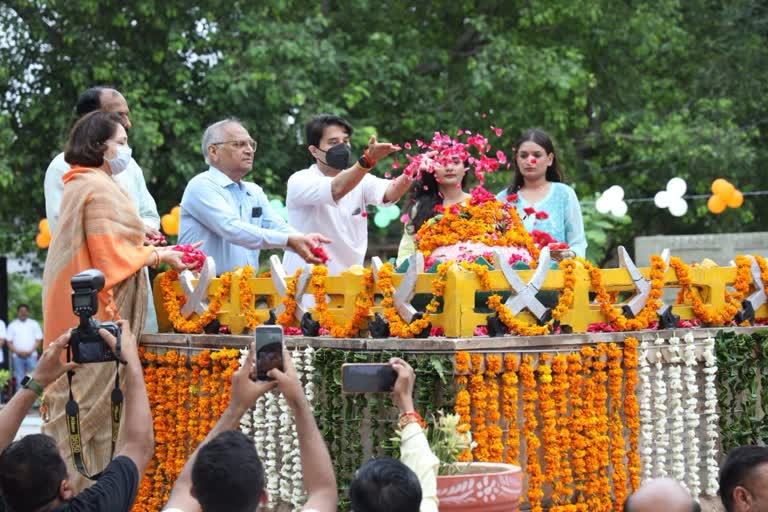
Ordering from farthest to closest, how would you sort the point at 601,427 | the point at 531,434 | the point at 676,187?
the point at 676,187, the point at 601,427, the point at 531,434

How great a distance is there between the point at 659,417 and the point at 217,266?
2.55 meters

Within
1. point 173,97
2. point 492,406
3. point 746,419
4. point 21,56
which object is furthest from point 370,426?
point 21,56

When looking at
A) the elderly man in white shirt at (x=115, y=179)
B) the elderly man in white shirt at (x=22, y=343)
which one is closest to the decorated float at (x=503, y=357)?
the elderly man in white shirt at (x=115, y=179)

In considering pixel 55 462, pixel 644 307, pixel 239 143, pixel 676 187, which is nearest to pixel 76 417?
pixel 55 462

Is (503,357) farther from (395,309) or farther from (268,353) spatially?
(268,353)

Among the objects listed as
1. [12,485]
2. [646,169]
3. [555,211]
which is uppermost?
[646,169]

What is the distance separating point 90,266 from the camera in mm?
6281

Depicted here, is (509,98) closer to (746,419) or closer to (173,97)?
(173,97)

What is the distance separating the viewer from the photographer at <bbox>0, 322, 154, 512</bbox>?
12.6ft

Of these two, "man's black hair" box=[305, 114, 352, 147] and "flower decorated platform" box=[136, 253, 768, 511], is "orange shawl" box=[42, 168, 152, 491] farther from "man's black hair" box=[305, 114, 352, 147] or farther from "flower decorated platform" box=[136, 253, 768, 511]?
"man's black hair" box=[305, 114, 352, 147]

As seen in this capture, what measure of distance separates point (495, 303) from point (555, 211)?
6.23 feet

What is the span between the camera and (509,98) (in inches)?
668

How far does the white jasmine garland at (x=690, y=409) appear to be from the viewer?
20.3ft

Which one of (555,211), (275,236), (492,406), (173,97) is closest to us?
(492,406)
